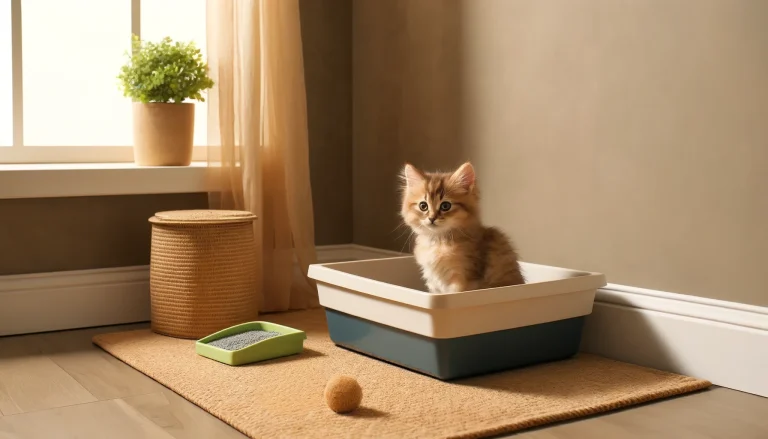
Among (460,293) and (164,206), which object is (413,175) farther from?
(164,206)

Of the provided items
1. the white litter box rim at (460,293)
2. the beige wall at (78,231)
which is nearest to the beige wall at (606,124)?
the white litter box rim at (460,293)

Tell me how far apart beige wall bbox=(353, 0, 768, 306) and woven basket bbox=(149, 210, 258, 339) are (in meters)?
0.76

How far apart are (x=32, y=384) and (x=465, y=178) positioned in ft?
3.99

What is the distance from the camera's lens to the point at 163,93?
110 inches

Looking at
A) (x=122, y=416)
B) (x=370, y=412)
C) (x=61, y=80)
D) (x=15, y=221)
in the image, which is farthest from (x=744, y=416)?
(x=61, y=80)

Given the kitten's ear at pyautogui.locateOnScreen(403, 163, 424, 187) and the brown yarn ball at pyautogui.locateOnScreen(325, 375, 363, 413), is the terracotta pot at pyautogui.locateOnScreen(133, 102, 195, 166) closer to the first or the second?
the kitten's ear at pyautogui.locateOnScreen(403, 163, 424, 187)

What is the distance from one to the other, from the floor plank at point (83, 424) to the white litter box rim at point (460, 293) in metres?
0.66

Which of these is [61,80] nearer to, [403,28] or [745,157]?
[403,28]

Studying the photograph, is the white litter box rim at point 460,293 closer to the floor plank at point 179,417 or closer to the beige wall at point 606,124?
the beige wall at point 606,124

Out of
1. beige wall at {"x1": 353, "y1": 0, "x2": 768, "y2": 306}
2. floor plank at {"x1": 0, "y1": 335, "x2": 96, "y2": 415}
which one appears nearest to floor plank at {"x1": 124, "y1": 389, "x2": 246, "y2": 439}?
floor plank at {"x1": 0, "y1": 335, "x2": 96, "y2": 415}

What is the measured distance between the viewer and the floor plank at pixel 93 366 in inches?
80.3

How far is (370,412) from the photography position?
5.94 feet

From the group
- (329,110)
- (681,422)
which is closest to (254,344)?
(681,422)

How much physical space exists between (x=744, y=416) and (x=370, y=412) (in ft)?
2.75
